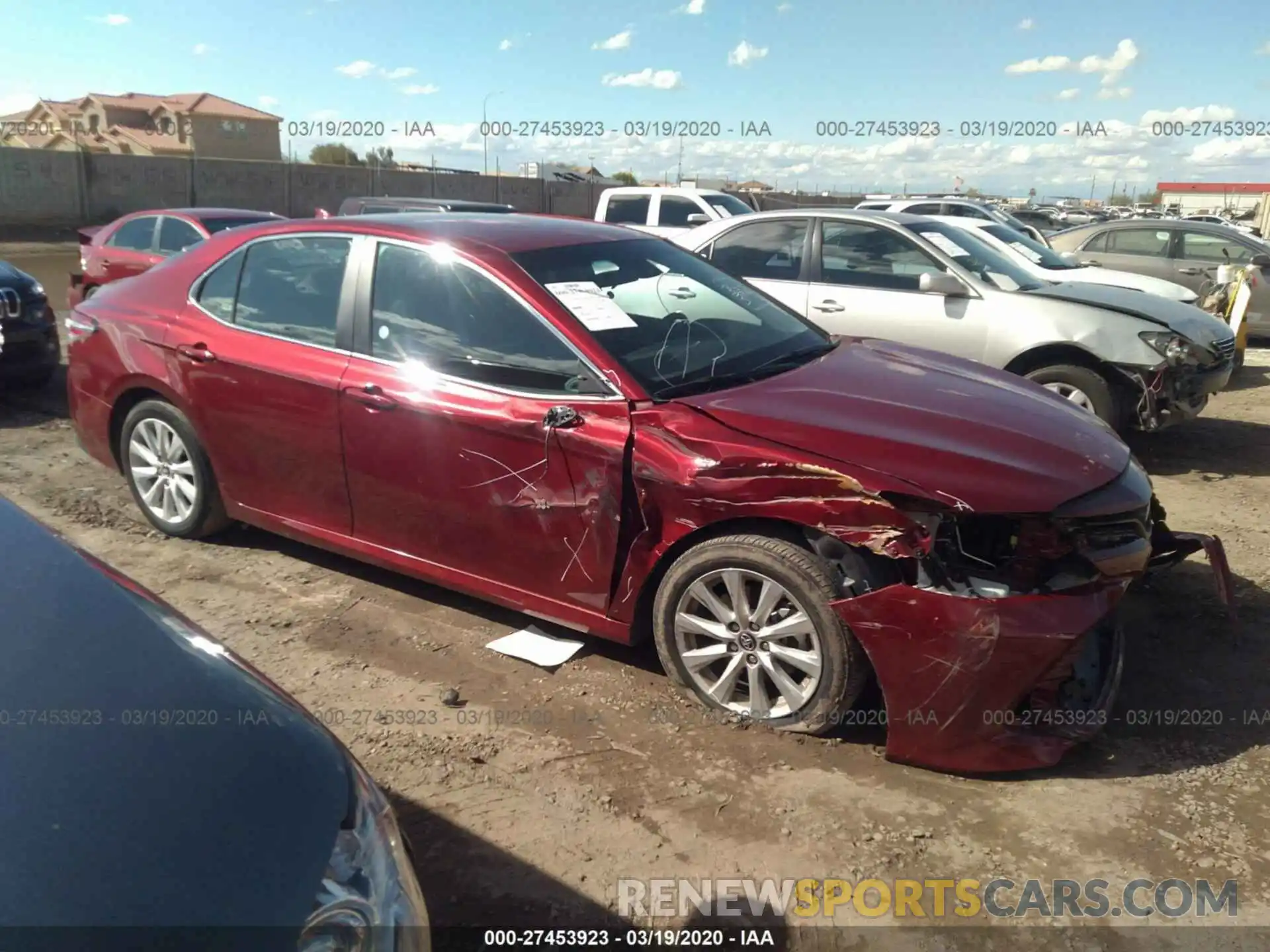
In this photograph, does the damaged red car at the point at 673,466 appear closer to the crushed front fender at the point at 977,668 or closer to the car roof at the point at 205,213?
the crushed front fender at the point at 977,668

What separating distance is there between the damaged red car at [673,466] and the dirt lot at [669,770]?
0.19 m

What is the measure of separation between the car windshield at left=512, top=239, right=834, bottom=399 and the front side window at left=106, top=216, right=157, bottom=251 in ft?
27.3

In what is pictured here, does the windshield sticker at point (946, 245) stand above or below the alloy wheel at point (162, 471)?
above

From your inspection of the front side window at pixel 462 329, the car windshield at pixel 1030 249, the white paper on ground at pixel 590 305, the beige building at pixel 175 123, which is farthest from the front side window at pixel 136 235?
the beige building at pixel 175 123

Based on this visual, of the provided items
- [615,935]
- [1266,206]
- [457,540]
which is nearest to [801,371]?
[457,540]

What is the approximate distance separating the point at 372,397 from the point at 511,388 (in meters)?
0.65

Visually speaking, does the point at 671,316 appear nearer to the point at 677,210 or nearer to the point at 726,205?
the point at 677,210

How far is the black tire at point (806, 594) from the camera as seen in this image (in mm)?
3012

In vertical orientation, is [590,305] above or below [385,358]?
above

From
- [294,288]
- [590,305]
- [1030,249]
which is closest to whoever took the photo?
[590,305]

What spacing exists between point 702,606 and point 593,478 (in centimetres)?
59

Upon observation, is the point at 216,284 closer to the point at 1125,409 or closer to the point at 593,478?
the point at 593,478

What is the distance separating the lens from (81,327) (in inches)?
194

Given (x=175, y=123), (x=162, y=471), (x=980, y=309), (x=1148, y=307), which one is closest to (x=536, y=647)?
(x=162, y=471)
